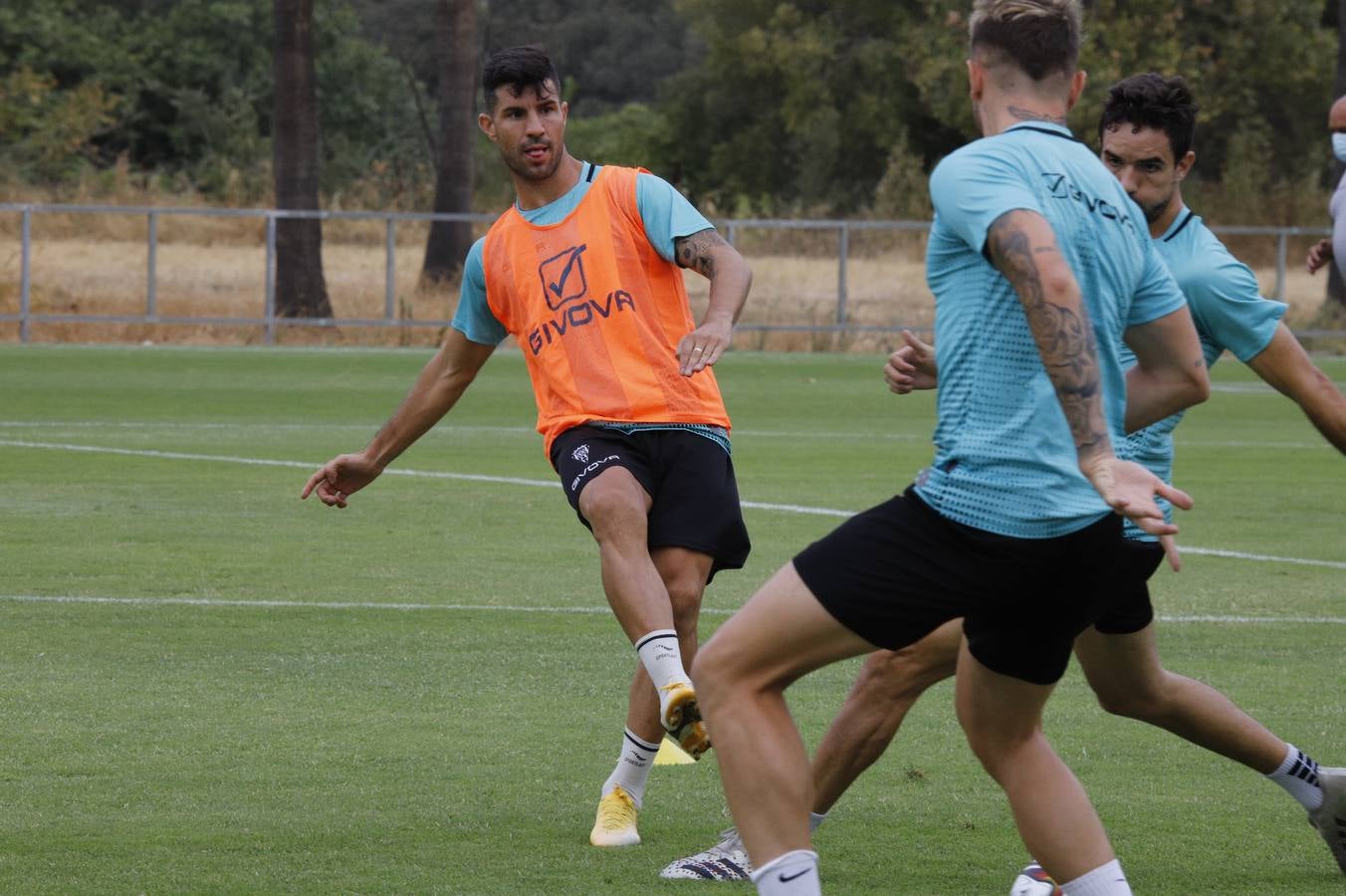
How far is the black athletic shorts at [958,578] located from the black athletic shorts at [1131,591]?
0.40 ft

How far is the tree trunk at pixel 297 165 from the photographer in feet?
100

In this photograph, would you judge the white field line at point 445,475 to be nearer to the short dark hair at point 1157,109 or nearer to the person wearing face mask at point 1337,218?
the person wearing face mask at point 1337,218

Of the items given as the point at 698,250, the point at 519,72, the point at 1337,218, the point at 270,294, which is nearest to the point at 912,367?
the point at 698,250

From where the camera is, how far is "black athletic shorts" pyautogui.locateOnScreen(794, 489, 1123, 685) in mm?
3959

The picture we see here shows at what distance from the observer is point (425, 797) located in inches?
235

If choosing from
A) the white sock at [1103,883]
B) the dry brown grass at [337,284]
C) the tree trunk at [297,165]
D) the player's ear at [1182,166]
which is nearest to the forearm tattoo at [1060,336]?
the white sock at [1103,883]

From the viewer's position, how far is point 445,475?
14672 millimetres

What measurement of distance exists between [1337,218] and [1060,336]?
6249 mm

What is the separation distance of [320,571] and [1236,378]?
1854 cm

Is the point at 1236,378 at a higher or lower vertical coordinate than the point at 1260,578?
lower

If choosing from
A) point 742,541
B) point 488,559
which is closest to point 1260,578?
point 488,559

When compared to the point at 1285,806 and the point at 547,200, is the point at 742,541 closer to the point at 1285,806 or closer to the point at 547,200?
the point at 547,200

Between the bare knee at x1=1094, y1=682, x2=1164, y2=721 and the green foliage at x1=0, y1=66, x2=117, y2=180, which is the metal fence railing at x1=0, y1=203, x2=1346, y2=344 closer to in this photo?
the green foliage at x1=0, y1=66, x2=117, y2=180

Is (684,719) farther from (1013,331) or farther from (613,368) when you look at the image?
(1013,331)
